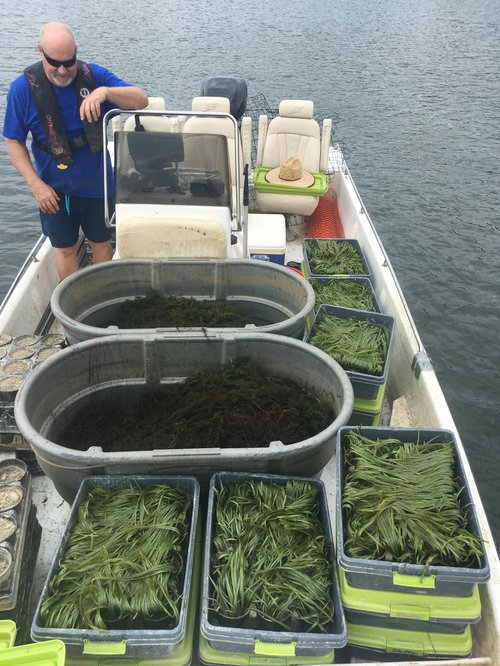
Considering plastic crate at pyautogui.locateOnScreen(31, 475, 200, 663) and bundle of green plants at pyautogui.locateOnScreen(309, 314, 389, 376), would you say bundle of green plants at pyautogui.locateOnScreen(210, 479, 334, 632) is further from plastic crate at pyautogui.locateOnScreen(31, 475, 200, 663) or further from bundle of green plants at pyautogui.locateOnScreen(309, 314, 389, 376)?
bundle of green plants at pyautogui.locateOnScreen(309, 314, 389, 376)

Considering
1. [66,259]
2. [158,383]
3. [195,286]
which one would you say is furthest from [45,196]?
[158,383]

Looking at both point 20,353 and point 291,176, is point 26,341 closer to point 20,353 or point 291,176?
point 20,353

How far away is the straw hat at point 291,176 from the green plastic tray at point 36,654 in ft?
18.7

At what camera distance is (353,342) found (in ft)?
12.4

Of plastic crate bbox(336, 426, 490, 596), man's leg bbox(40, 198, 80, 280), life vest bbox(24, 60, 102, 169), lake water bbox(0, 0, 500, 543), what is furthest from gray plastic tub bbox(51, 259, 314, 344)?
lake water bbox(0, 0, 500, 543)

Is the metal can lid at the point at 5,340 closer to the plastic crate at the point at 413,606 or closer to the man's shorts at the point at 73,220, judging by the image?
the man's shorts at the point at 73,220

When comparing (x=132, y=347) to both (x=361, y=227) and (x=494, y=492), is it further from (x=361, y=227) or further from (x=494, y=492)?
(x=494, y=492)

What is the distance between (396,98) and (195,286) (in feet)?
48.3

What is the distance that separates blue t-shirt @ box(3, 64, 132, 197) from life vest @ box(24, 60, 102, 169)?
0.04m

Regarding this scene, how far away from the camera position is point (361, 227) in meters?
6.10

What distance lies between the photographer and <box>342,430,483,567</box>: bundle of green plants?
2.24 meters

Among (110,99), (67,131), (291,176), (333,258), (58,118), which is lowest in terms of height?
(333,258)

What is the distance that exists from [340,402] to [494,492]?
3428mm

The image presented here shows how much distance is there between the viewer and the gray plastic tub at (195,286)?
3842 mm
